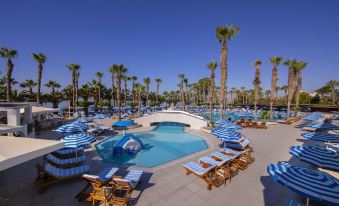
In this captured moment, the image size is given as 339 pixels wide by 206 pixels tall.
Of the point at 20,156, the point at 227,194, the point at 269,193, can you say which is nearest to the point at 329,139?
the point at 269,193

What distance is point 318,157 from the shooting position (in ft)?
19.2

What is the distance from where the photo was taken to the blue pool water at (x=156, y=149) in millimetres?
9266

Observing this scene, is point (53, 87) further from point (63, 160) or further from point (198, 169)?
point (198, 169)

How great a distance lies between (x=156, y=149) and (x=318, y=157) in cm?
880

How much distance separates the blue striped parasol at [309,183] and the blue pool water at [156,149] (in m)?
5.66

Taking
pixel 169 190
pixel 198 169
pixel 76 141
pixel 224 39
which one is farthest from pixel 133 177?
pixel 224 39

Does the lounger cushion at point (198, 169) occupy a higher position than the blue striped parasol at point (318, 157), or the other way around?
the blue striped parasol at point (318, 157)

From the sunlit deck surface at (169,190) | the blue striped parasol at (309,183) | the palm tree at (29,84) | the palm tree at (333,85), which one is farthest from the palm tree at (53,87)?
the palm tree at (333,85)

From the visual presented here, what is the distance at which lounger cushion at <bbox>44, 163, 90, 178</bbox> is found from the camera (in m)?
6.03

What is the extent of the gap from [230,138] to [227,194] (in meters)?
4.04

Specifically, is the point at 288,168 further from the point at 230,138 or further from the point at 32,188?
the point at 32,188

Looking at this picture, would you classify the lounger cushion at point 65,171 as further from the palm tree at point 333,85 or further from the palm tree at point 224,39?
the palm tree at point 333,85

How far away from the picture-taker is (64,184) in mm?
6129

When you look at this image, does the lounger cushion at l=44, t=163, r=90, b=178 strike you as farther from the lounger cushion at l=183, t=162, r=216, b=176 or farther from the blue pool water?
the lounger cushion at l=183, t=162, r=216, b=176
